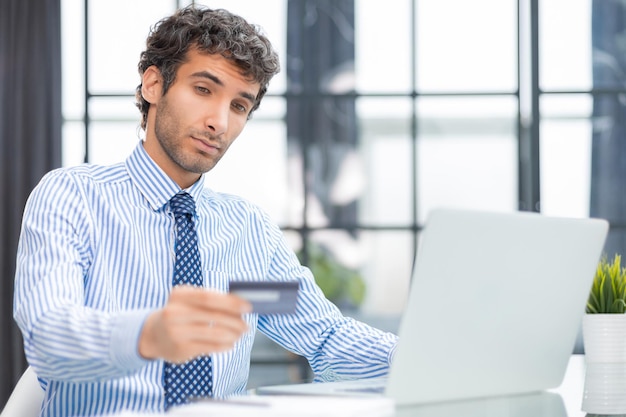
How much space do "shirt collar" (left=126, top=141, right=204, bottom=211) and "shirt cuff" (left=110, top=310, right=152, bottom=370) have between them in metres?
0.54

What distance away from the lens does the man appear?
1.42 metres

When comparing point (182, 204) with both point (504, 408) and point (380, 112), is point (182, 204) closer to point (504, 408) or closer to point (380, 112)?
point (504, 408)

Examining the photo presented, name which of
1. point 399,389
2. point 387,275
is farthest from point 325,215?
point 399,389

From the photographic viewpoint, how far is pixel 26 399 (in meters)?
1.75

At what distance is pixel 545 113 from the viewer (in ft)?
16.4

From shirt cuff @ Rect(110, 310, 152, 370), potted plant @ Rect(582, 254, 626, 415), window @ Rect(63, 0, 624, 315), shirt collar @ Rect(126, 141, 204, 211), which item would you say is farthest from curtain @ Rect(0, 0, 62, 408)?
shirt cuff @ Rect(110, 310, 152, 370)

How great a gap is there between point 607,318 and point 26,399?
1234 mm

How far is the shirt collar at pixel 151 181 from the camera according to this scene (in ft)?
6.01

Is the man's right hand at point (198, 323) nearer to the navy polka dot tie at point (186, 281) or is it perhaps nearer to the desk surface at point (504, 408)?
the desk surface at point (504, 408)

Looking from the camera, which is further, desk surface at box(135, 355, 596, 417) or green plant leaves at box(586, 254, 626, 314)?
green plant leaves at box(586, 254, 626, 314)

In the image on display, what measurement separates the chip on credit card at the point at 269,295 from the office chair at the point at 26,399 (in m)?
0.78

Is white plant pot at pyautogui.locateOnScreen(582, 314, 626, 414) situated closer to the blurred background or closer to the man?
the man

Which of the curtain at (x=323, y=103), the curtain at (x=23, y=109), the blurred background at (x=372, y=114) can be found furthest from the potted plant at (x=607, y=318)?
the curtain at (x=23, y=109)

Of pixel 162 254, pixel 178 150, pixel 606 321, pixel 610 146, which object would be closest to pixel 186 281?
pixel 162 254
